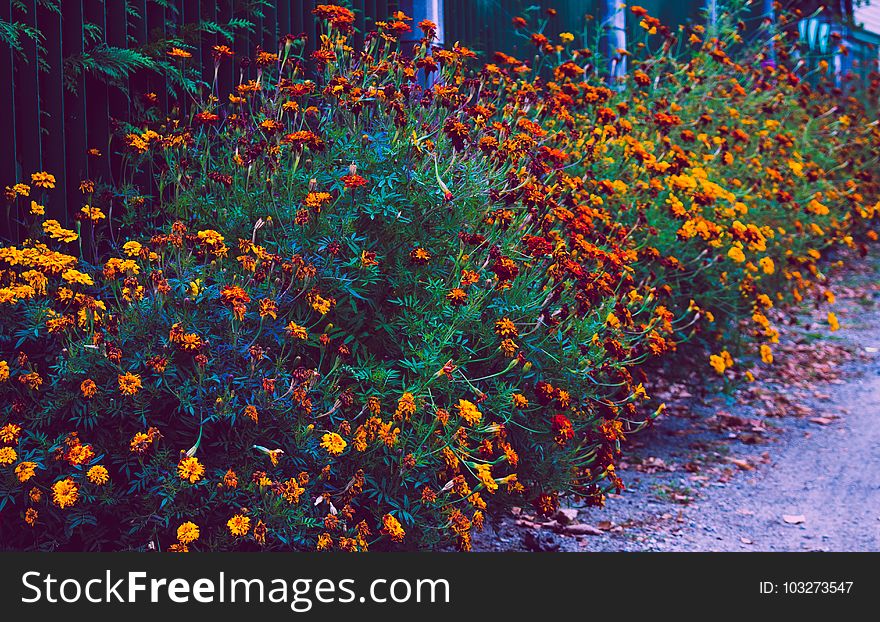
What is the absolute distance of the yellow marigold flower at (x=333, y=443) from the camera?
284 cm

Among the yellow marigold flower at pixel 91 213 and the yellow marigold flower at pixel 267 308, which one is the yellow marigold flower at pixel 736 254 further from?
the yellow marigold flower at pixel 91 213

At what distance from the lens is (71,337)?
10.1 feet

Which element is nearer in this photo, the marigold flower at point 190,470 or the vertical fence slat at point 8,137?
the marigold flower at point 190,470

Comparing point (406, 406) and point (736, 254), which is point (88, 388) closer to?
point (406, 406)

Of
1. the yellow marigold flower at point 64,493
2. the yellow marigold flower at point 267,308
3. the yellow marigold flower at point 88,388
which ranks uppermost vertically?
the yellow marigold flower at point 267,308

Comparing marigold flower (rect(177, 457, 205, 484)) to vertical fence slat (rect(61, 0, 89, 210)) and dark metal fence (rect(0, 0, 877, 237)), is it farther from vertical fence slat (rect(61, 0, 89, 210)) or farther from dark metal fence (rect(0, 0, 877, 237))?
vertical fence slat (rect(61, 0, 89, 210))

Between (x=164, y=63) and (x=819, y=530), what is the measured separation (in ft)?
11.1

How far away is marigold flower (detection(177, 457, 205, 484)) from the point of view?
2.70m

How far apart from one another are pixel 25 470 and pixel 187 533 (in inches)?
18.6

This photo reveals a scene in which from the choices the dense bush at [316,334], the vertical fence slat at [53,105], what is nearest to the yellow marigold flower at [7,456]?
the dense bush at [316,334]

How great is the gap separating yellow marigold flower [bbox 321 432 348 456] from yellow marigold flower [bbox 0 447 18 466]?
2.79ft

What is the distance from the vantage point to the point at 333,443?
2.85 meters

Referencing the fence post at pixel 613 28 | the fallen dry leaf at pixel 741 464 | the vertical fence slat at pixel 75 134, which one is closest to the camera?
the vertical fence slat at pixel 75 134

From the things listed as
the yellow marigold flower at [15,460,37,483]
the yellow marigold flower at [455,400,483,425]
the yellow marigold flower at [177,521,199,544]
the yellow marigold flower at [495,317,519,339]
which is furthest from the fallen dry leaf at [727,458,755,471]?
the yellow marigold flower at [15,460,37,483]
